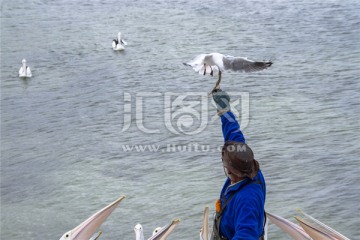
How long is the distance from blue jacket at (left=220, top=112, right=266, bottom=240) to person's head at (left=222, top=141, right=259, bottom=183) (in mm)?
41

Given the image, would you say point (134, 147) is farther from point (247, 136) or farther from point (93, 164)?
point (247, 136)

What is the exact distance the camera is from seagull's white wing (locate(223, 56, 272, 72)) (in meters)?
4.35

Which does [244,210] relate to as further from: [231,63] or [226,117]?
[231,63]

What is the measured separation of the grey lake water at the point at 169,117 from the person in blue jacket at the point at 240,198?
13.2 ft

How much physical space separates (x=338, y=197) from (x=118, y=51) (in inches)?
365

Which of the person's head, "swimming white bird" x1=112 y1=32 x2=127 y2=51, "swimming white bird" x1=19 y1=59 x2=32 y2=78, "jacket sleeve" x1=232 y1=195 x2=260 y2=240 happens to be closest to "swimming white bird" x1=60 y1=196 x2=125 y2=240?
the person's head

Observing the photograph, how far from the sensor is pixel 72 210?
27.9ft

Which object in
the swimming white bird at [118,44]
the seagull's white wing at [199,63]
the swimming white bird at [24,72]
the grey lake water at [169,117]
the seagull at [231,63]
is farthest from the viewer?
the swimming white bird at [118,44]

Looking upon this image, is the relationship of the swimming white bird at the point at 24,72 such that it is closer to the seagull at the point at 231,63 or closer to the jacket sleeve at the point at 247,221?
the seagull at the point at 231,63

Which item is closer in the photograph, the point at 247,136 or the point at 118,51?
the point at 247,136

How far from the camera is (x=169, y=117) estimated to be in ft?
38.3

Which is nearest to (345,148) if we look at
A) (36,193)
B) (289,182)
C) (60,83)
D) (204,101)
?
(289,182)

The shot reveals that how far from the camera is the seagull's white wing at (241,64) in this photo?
14.3 ft

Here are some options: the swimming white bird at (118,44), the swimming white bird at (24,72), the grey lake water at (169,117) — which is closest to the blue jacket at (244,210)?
the grey lake water at (169,117)
